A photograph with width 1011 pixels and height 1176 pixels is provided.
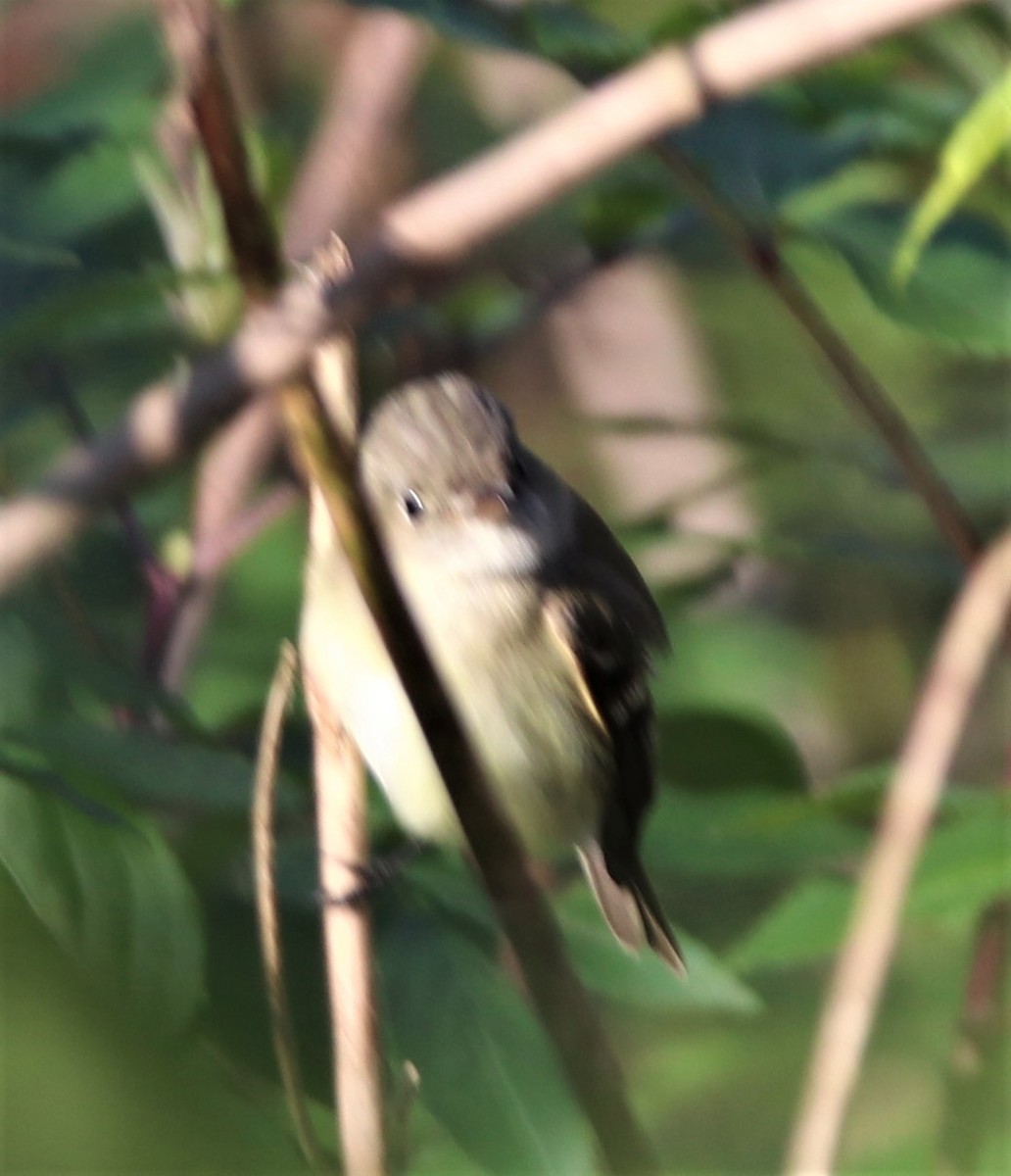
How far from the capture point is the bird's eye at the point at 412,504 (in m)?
0.84

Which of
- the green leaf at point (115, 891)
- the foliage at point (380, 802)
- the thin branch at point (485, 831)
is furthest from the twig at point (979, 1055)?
the green leaf at point (115, 891)

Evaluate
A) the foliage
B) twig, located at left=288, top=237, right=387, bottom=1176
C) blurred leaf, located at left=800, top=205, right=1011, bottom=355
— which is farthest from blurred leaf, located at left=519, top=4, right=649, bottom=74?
twig, located at left=288, top=237, right=387, bottom=1176

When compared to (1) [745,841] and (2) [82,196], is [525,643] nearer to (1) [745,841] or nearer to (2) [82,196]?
(1) [745,841]

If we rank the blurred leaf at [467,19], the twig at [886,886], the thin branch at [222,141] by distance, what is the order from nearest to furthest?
the thin branch at [222,141] < the twig at [886,886] < the blurred leaf at [467,19]

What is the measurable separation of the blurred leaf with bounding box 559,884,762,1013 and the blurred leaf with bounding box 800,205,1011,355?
1.18ft

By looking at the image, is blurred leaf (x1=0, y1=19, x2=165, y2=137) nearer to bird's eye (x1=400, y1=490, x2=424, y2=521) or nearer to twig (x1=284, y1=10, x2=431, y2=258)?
twig (x1=284, y1=10, x2=431, y2=258)

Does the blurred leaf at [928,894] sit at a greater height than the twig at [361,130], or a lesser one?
lesser

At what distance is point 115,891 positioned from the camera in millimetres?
493

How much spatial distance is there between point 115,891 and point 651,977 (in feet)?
0.98

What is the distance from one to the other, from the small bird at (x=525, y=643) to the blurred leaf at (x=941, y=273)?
20 centimetres

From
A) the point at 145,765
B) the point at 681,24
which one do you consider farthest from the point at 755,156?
the point at 145,765

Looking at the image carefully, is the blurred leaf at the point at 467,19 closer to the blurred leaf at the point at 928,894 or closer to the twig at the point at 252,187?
the twig at the point at 252,187

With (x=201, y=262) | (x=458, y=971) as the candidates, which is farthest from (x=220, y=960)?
(x=201, y=262)

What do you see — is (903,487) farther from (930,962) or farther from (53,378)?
(53,378)
